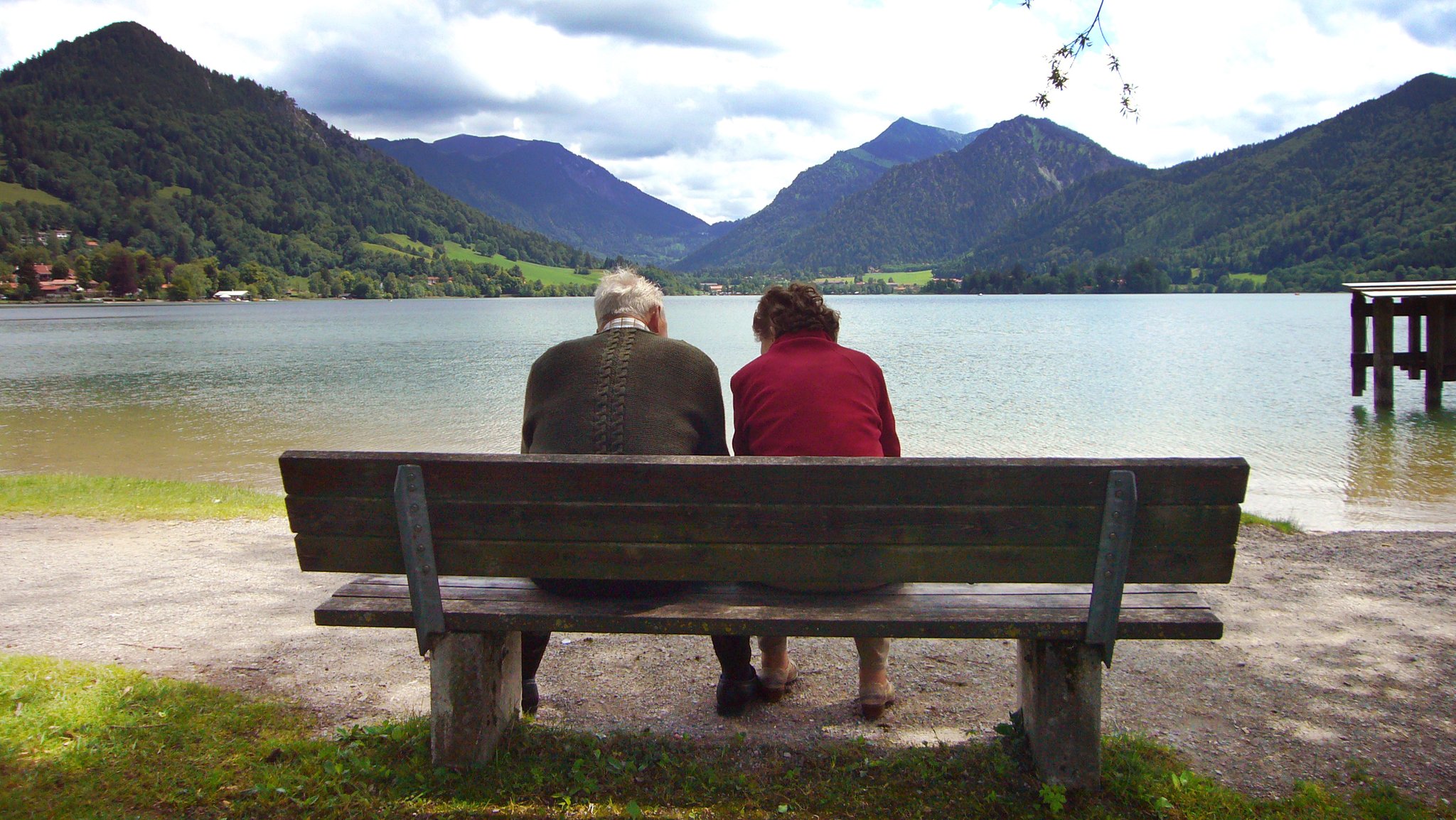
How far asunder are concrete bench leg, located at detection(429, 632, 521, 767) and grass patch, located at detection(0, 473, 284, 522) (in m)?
6.56

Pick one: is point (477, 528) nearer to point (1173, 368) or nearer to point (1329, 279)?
point (1173, 368)

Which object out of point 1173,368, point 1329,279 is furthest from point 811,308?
point 1329,279

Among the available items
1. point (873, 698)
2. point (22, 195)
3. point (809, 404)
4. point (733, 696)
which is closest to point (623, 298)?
point (809, 404)

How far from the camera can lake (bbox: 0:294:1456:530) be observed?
15438mm

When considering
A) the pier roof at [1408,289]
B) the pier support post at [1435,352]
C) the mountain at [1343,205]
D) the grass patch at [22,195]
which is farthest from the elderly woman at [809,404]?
the grass patch at [22,195]

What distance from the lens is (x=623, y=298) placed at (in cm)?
411

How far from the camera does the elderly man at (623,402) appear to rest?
367 cm

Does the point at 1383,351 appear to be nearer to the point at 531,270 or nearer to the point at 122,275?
the point at 122,275

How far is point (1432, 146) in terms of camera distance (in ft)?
497

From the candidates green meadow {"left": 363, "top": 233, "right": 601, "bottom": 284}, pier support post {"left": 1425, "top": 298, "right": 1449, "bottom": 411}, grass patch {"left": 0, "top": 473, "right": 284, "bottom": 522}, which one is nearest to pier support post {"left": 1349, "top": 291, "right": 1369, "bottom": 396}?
pier support post {"left": 1425, "top": 298, "right": 1449, "bottom": 411}

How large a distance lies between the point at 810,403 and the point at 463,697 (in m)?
1.84

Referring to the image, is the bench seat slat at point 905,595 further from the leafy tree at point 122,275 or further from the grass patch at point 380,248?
the grass patch at point 380,248

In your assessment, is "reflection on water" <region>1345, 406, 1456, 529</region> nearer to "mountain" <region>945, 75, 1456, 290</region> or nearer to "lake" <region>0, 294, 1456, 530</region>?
"lake" <region>0, 294, 1456, 530</region>

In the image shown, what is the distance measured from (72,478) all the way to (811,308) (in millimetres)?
11237
